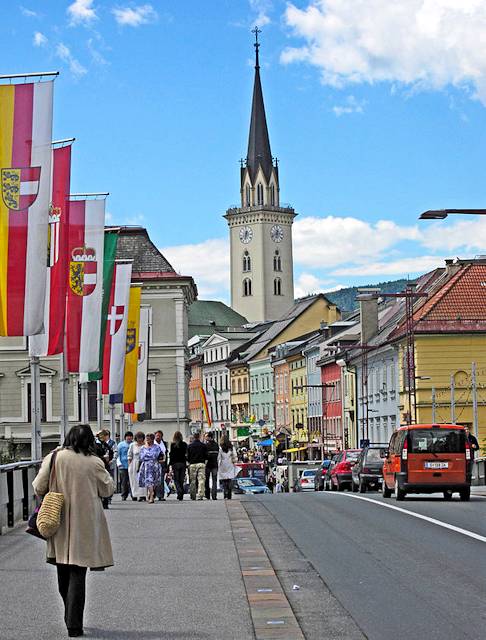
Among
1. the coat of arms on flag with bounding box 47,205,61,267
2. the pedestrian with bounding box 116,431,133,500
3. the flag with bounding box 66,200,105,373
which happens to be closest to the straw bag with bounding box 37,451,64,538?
the coat of arms on flag with bounding box 47,205,61,267

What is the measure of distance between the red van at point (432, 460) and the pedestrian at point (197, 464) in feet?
15.5

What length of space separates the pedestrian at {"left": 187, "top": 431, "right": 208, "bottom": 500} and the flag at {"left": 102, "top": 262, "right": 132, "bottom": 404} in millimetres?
6014

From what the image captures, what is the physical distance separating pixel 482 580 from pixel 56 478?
5.59 m

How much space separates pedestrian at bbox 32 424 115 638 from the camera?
10.4 meters

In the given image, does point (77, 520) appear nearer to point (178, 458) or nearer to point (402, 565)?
point (402, 565)

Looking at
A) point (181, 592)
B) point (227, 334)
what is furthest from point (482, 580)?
point (227, 334)

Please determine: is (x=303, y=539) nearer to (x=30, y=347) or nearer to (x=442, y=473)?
(x=30, y=347)

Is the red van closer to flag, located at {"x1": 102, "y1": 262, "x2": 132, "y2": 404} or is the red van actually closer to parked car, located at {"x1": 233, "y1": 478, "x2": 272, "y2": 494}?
flag, located at {"x1": 102, "y1": 262, "x2": 132, "y2": 404}

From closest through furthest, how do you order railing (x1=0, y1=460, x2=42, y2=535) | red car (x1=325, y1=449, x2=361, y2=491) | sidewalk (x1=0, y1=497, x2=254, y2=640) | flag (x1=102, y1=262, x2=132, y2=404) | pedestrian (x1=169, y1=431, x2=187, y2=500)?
sidewalk (x1=0, y1=497, x2=254, y2=640) → railing (x1=0, y1=460, x2=42, y2=535) → pedestrian (x1=169, y1=431, x2=187, y2=500) → flag (x1=102, y1=262, x2=132, y2=404) → red car (x1=325, y1=449, x2=361, y2=491)

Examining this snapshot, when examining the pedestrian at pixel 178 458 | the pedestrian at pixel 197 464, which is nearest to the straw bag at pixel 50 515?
the pedestrian at pixel 197 464

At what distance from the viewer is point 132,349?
138 feet

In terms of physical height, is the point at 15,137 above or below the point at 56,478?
above

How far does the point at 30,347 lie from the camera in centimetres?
2755

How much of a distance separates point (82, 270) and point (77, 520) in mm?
20895
